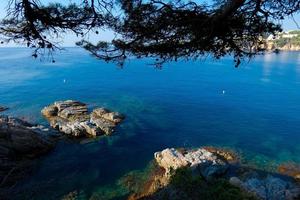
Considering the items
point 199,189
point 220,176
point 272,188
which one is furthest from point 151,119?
point 199,189

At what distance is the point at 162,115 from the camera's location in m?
42.3

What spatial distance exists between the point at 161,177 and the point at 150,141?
8842mm

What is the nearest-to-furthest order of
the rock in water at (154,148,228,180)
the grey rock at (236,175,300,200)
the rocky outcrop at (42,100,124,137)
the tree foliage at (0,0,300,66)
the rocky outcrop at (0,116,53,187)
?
the tree foliage at (0,0,300,66)
the grey rock at (236,175,300,200)
the rock in water at (154,148,228,180)
the rocky outcrop at (0,116,53,187)
the rocky outcrop at (42,100,124,137)

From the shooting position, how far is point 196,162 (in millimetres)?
23578

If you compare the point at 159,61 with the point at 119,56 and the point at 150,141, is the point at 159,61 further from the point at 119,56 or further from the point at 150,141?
the point at 150,141

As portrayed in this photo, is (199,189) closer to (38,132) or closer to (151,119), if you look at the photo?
(38,132)

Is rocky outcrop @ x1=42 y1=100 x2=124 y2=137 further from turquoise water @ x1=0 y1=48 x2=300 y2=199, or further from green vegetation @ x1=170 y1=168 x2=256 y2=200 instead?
green vegetation @ x1=170 y1=168 x2=256 y2=200

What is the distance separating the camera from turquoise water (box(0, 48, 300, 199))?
2345 cm

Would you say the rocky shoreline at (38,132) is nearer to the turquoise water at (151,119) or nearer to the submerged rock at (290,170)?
the turquoise water at (151,119)

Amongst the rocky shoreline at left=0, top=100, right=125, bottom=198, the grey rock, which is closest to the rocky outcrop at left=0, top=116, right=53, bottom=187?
the rocky shoreline at left=0, top=100, right=125, bottom=198

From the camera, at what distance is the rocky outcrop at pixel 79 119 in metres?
32.0

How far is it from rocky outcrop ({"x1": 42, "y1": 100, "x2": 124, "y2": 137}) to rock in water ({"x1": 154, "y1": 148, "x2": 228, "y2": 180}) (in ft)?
31.4

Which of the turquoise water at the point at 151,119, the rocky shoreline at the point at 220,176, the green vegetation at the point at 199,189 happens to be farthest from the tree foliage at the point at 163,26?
the rocky shoreline at the point at 220,176

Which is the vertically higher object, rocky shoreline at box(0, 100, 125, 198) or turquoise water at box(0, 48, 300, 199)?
rocky shoreline at box(0, 100, 125, 198)
